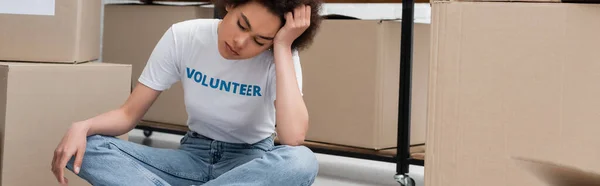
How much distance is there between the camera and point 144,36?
2383 millimetres

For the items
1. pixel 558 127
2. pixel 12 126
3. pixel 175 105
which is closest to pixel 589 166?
pixel 558 127

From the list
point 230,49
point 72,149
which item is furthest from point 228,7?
point 72,149

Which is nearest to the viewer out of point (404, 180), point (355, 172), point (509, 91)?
point (509, 91)

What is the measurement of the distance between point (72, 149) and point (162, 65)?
217mm

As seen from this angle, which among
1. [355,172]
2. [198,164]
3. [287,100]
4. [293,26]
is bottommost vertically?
[355,172]

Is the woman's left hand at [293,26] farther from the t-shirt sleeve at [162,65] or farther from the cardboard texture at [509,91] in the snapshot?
the cardboard texture at [509,91]

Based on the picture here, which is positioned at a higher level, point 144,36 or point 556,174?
point 144,36

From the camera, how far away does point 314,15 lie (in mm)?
1252

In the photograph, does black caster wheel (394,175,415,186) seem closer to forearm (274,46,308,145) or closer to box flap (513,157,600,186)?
forearm (274,46,308,145)

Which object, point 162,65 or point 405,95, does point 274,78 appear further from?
point 405,95

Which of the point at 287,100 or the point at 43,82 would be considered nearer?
the point at 287,100

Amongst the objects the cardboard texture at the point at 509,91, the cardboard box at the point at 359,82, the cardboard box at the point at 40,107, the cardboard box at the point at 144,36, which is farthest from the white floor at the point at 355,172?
the cardboard texture at the point at 509,91

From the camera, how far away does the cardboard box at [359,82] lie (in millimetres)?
1974

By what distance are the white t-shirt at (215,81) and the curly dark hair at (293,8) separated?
0.08 feet
